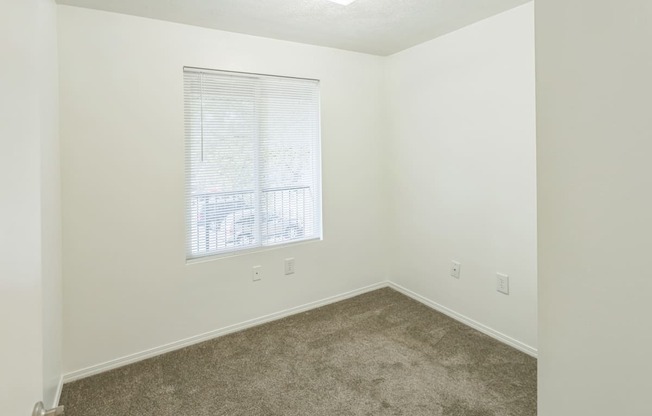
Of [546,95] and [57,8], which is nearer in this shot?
[546,95]

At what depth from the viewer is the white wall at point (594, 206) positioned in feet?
1.96

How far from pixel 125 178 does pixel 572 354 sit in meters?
2.51

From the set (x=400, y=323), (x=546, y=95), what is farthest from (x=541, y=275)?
(x=400, y=323)

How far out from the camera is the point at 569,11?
0.69 meters

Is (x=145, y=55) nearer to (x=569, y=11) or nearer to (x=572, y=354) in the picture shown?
(x=569, y=11)

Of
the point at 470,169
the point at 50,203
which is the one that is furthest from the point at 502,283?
the point at 50,203

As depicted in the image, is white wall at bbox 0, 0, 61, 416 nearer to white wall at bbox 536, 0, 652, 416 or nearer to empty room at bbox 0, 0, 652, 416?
empty room at bbox 0, 0, 652, 416

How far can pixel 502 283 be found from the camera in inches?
102

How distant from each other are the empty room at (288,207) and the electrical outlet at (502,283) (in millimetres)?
46

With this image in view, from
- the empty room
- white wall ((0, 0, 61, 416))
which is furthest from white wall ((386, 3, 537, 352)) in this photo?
white wall ((0, 0, 61, 416))

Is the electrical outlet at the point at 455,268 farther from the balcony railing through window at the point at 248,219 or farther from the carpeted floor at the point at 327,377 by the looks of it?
the balcony railing through window at the point at 248,219

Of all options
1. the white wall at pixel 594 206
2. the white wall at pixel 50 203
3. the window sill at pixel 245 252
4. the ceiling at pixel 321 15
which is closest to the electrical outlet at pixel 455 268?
the window sill at pixel 245 252

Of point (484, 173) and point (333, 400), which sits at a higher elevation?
point (484, 173)

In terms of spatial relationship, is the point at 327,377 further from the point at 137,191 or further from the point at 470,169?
the point at 470,169
